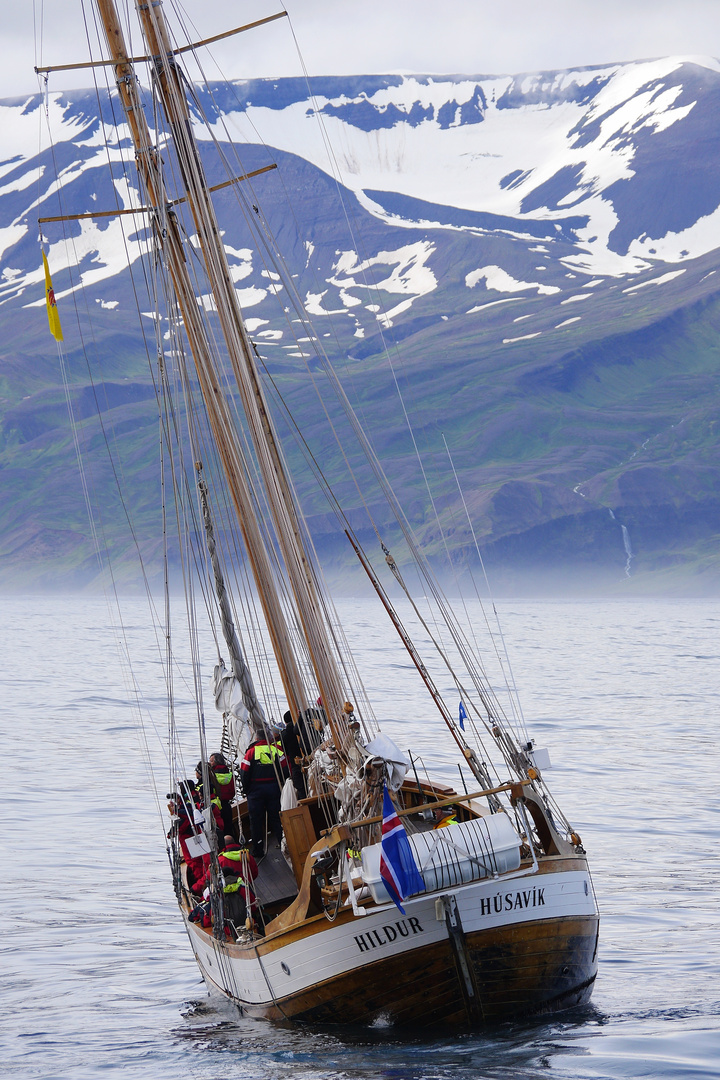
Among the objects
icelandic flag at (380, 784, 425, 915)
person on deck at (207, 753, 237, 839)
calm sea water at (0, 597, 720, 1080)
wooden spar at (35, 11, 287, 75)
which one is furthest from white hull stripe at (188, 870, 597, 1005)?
wooden spar at (35, 11, 287, 75)

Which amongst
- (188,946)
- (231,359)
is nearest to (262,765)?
(188,946)

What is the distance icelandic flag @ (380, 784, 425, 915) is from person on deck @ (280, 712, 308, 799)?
5782 mm

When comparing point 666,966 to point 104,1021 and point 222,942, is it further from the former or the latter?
point 104,1021

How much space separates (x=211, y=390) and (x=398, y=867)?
8.62 meters

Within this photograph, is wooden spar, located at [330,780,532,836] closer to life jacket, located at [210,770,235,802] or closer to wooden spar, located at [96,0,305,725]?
life jacket, located at [210,770,235,802]

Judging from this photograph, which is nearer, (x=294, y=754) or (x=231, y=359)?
(x=231, y=359)

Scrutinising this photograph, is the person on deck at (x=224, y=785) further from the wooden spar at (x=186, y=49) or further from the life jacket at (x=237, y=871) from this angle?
the wooden spar at (x=186, y=49)

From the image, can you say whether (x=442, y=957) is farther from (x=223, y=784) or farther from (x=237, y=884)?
(x=223, y=784)

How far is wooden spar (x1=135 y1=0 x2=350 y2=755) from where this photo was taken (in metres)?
16.2

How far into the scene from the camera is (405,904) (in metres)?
12.0


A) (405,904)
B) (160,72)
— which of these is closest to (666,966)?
(405,904)

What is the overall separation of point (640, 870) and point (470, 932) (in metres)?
10.4

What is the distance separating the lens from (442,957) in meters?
12.2

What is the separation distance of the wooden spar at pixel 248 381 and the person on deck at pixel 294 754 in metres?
2.10
